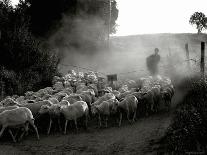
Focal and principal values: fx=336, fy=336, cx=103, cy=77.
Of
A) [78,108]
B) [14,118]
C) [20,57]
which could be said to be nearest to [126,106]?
[78,108]

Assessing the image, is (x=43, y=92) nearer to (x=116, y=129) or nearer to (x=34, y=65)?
(x=116, y=129)

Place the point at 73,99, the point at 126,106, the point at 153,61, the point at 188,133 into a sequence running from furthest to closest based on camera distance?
the point at 153,61 < the point at 73,99 < the point at 126,106 < the point at 188,133

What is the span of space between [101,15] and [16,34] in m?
17.0

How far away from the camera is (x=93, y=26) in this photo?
37.3 meters

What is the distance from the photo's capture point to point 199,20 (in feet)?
217

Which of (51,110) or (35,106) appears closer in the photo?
(51,110)

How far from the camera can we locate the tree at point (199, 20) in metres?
65.8

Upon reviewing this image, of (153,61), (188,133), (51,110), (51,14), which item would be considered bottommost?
(188,133)

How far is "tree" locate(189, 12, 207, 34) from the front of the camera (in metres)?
65.8

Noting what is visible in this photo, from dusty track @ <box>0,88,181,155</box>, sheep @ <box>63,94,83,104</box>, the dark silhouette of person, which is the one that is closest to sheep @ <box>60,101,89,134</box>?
dusty track @ <box>0,88,181,155</box>

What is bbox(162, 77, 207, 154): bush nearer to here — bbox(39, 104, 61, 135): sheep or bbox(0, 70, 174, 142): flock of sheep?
bbox(0, 70, 174, 142): flock of sheep

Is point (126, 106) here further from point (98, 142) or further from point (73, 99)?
point (98, 142)

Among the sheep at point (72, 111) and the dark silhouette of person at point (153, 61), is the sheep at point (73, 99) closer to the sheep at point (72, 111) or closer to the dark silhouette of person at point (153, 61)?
the sheep at point (72, 111)

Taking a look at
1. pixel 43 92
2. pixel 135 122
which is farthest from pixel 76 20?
pixel 135 122
